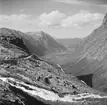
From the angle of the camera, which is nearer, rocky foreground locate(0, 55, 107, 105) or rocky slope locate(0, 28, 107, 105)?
rocky foreground locate(0, 55, 107, 105)

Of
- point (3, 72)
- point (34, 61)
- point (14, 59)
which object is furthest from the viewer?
point (34, 61)

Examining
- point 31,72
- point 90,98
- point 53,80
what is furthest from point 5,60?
point 90,98

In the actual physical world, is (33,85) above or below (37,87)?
above

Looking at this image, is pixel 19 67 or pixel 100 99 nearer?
pixel 19 67

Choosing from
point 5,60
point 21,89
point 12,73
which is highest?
point 5,60

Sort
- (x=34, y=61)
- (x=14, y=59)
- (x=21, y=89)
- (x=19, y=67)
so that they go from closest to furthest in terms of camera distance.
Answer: (x=21, y=89) < (x=19, y=67) < (x=14, y=59) < (x=34, y=61)

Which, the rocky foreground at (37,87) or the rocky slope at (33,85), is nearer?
the rocky foreground at (37,87)

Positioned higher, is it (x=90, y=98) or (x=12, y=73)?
(x=12, y=73)

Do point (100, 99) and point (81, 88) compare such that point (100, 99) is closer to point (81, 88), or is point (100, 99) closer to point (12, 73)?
point (81, 88)
